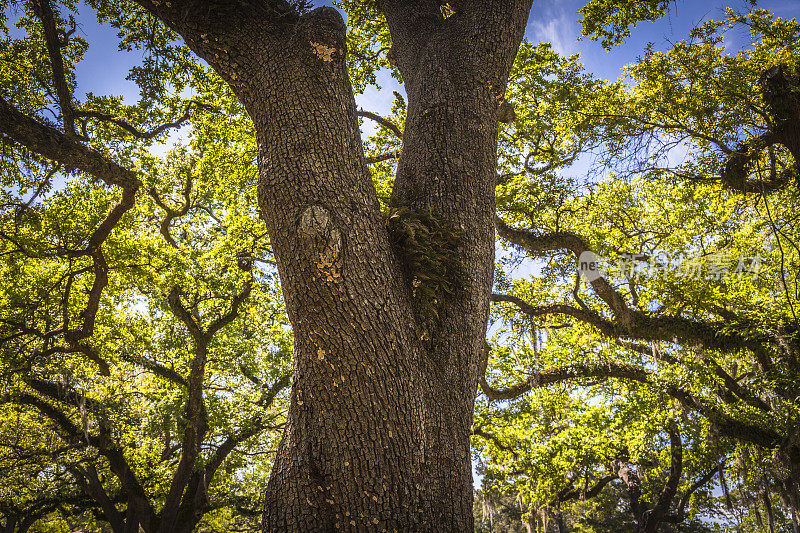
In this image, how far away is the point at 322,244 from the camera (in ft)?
6.57

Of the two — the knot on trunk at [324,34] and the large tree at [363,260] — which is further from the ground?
the knot on trunk at [324,34]

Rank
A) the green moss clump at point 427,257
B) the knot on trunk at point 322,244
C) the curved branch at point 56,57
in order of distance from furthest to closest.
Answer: the curved branch at point 56,57 → the green moss clump at point 427,257 → the knot on trunk at point 322,244

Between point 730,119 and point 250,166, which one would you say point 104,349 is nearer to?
point 250,166

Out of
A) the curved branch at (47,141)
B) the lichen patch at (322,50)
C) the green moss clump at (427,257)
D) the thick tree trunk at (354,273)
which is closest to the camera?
the thick tree trunk at (354,273)

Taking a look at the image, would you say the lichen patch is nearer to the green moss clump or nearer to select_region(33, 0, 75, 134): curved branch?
the green moss clump

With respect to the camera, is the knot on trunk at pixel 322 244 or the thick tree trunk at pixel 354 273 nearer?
the thick tree trunk at pixel 354 273

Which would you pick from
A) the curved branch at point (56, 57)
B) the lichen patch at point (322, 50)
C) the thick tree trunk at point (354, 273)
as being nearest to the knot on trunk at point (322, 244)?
the thick tree trunk at point (354, 273)

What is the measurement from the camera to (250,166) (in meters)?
7.03

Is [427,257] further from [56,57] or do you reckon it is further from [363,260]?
[56,57]

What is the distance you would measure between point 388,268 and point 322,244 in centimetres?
40

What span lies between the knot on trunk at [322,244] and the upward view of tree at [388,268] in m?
0.01

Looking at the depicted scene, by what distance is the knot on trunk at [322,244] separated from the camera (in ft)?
6.57

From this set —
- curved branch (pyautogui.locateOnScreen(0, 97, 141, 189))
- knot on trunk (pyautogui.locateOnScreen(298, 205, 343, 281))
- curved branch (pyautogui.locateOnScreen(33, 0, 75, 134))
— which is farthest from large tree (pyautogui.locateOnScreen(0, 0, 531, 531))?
curved branch (pyautogui.locateOnScreen(33, 0, 75, 134))

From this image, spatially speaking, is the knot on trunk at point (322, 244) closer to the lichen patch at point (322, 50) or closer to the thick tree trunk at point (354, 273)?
the thick tree trunk at point (354, 273)
